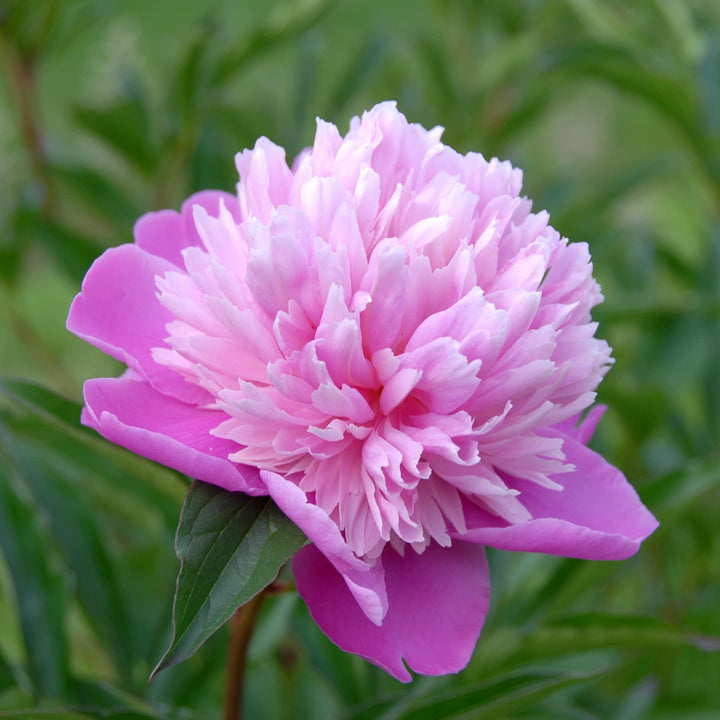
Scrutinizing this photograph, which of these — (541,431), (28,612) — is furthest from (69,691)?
(541,431)

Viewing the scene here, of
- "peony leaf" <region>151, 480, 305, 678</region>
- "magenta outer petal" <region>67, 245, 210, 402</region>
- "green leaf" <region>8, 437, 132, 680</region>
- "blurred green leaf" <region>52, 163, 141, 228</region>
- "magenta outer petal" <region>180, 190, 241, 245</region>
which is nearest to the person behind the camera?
"peony leaf" <region>151, 480, 305, 678</region>

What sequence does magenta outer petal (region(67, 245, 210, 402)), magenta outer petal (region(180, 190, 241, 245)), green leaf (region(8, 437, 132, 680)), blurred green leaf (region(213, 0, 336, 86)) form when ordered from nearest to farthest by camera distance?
magenta outer petal (region(67, 245, 210, 402)), magenta outer petal (region(180, 190, 241, 245)), green leaf (region(8, 437, 132, 680)), blurred green leaf (region(213, 0, 336, 86))

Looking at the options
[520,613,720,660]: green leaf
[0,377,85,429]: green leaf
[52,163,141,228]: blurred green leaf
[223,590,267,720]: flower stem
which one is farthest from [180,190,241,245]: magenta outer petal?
[52,163,141,228]: blurred green leaf

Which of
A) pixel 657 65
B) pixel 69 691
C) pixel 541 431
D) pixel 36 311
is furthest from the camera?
pixel 36 311

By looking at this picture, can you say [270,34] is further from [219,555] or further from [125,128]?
[219,555]

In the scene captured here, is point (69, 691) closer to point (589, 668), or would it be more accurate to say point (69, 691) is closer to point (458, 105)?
point (589, 668)

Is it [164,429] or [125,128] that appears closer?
[164,429]

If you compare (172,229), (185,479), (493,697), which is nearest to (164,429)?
(185,479)

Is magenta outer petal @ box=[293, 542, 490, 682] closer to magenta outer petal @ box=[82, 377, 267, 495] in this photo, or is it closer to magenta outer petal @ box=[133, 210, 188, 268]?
magenta outer petal @ box=[82, 377, 267, 495]
